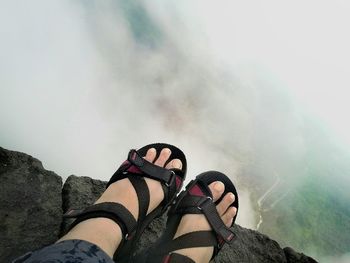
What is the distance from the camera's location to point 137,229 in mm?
1830

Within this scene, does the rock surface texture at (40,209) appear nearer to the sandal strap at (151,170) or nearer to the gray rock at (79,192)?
the gray rock at (79,192)

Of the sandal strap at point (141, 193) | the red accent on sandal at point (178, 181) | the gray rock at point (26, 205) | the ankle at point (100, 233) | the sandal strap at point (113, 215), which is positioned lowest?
the gray rock at point (26, 205)

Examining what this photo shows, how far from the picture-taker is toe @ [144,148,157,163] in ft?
7.59

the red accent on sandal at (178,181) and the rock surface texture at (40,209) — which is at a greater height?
the red accent on sandal at (178,181)

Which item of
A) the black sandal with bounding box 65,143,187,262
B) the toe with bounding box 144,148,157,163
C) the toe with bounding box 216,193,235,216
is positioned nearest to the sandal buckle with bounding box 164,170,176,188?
the black sandal with bounding box 65,143,187,262

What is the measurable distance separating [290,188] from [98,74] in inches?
2422

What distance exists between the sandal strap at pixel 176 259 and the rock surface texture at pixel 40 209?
49cm

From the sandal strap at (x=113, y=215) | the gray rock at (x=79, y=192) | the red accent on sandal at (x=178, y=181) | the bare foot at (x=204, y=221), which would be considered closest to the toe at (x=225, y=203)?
the bare foot at (x=204, y=221)

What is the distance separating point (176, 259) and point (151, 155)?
0.79 metres

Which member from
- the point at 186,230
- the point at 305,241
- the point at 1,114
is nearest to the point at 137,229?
the point at 186,230

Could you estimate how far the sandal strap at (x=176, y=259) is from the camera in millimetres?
1712

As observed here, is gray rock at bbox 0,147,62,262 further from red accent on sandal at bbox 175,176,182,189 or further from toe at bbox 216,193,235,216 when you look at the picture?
toe at bbox 216,193,235,216

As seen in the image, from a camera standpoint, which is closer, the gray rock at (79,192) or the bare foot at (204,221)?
the bare foot at (204,221)

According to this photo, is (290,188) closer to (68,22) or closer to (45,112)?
(45,112)
